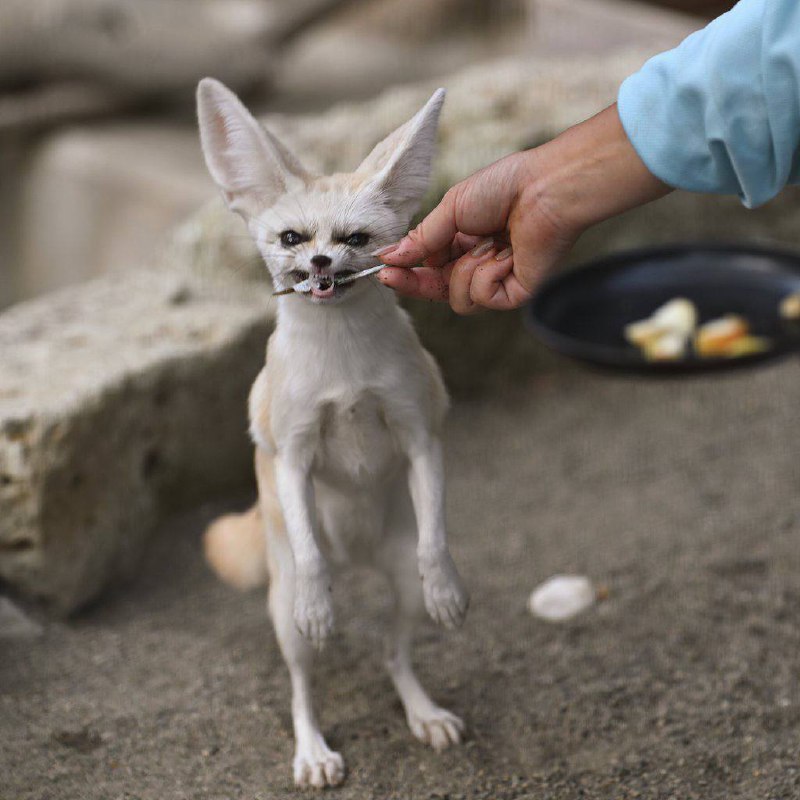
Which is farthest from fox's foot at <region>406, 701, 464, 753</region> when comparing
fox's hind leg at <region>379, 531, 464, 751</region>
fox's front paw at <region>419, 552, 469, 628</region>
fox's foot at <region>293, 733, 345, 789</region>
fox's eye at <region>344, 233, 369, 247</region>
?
fox's eye at <region>344, 233, 369, 247</region>

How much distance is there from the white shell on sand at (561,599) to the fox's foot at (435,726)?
0.63 m

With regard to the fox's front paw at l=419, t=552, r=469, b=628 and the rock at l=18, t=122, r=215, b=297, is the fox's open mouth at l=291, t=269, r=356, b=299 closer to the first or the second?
the fox's front paw at l=419, t=552, r=469, b=628

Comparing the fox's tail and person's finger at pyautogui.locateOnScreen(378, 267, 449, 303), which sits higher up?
person's finger at pyautogui.locateOnScreen(378, 267, 449, 303)

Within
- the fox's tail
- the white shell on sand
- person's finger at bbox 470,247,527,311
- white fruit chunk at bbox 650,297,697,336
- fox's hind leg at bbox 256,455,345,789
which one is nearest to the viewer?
person's finger at bbox 470,247,527,311

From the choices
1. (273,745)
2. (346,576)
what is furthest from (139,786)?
(346,576)

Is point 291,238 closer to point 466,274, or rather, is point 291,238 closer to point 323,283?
point 323,283

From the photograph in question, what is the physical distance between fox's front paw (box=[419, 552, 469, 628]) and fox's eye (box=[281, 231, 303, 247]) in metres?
0.61

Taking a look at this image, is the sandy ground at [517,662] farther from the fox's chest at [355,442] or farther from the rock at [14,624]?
the fox's chest at [355,442]

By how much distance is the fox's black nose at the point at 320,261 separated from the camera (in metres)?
1.80

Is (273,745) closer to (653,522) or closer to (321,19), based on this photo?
(653,522)

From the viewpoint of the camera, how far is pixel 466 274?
79.1 inches

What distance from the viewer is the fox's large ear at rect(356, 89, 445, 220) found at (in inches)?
71.5

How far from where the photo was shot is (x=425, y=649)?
2.93 m

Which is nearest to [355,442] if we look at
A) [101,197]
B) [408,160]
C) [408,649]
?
[408,160]
